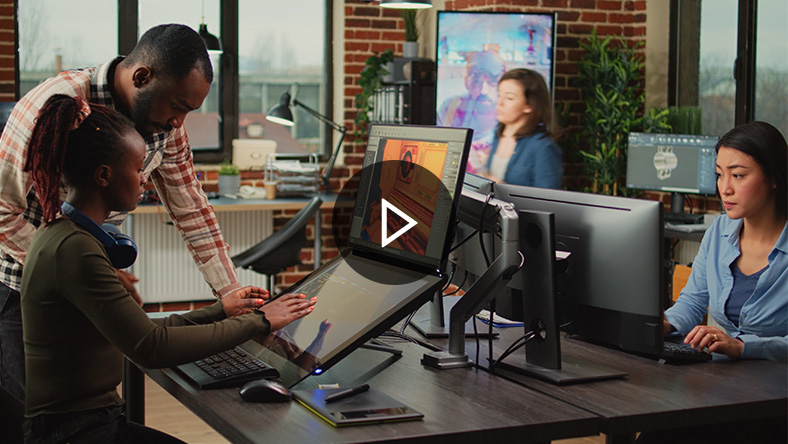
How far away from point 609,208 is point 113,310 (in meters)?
1.04

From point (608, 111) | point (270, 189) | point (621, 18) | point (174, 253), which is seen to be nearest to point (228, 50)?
point (270, 189)

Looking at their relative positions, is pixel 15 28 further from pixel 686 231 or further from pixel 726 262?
pixel 726 262

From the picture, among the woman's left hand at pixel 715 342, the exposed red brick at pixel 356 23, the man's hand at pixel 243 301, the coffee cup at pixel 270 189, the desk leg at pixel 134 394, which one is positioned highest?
the exposed red brick at pixel 356 23

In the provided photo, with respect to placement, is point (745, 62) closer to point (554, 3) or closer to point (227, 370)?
point (554, 3)

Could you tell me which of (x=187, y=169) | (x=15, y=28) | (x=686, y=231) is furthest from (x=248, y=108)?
(x=187, y=169)

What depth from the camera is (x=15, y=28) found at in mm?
5219

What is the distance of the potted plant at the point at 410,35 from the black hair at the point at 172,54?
388 cm

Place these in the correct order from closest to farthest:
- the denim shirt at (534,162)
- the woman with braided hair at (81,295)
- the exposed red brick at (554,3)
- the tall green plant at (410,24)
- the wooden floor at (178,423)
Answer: the woman with braided hair at (81,295) < the wooden floor at (178,423) < the denim shirt at (534,162) < the exposed red brick at (554,3) < the tall green plant at (410,24)

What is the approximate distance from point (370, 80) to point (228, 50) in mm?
983

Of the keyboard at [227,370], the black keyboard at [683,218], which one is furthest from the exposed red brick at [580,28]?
the keyboard at [227,370]

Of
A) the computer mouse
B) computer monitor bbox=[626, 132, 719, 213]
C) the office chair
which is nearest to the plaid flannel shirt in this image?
the office chair

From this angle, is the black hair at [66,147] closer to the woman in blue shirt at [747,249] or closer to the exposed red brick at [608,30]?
the woman in blue shirt at [747,249]

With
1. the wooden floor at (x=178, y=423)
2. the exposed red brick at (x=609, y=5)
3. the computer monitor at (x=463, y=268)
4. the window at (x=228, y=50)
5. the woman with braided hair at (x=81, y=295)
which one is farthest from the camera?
the exposed red brick at (x=609, y=5)

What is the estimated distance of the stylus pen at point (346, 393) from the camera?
1.54m
